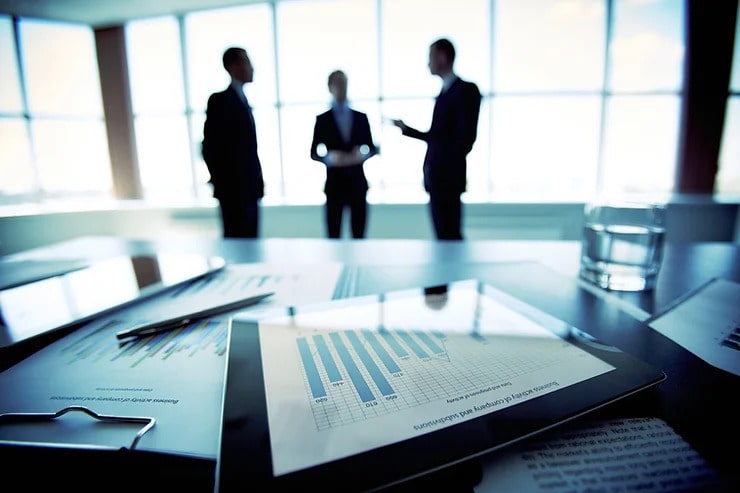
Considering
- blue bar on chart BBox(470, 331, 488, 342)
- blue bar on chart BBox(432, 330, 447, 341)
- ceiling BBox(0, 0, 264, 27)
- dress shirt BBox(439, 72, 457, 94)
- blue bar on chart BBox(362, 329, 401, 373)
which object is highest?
ceiling BBox(0, 0, 264, 27)

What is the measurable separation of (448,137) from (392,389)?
197 centimetres

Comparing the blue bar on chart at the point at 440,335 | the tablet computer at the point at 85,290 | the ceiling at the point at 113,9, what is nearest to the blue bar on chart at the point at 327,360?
the blue bar on chart at the point at 440,335

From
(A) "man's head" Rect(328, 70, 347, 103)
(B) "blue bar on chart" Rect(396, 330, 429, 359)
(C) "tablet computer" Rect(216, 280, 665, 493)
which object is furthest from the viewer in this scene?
(A) "man's head" Rect(328, 70, 347, 103)

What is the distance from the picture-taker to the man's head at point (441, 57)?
1.95 metres

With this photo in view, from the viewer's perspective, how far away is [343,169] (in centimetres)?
242

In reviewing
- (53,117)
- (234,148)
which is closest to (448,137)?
(234,148)

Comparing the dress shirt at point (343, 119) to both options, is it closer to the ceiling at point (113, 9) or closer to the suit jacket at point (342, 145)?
the suit jacket at point (342, 145)

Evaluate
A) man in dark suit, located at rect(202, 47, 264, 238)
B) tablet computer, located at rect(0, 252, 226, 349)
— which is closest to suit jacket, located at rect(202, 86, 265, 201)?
man in dark suit, located at rect(202, 47, 264, 238)

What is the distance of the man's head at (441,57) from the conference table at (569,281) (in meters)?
1.47

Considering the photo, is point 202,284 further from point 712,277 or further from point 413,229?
point 413,229

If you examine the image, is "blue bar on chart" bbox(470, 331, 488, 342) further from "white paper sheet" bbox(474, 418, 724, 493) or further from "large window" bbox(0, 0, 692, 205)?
"large window" bbox(0, 0, 692, 205)

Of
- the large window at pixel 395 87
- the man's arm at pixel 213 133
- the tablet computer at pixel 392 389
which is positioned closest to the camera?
the tablet computer at pixel 392 389

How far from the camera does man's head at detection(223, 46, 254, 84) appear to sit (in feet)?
6.37

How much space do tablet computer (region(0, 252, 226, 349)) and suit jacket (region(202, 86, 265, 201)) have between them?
1387mm
